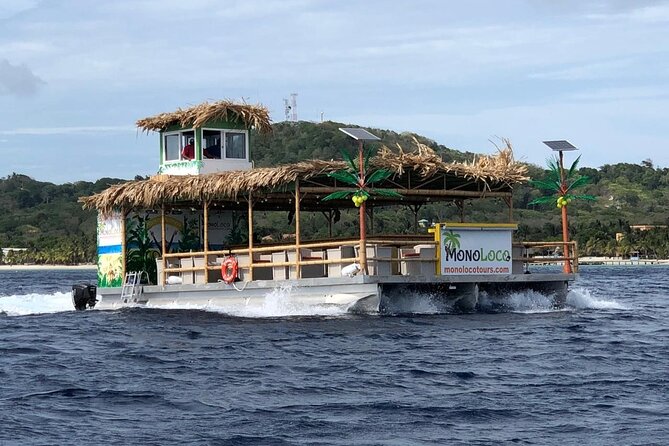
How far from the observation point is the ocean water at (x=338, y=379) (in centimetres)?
1378

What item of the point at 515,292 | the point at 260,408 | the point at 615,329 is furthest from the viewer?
the point at 515,292

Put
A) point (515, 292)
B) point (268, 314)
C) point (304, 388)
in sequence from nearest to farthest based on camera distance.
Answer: point (304, 388) → point (268, 314) → point (515, 292)

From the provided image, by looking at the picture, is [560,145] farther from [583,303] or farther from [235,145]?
[235,145]

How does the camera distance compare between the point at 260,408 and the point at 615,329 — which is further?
the point at 615,329

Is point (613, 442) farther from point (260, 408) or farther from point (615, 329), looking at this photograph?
point (615, 329)

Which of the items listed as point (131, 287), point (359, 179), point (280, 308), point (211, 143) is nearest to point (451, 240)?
point (359, 179)

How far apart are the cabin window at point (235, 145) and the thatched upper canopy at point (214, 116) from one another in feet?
1.34

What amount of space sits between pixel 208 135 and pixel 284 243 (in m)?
3.52

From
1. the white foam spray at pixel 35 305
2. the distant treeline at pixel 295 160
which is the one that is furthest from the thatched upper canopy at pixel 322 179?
the distant treeline at pixel 295 160

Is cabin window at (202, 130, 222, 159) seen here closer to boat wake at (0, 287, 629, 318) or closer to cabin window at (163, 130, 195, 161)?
cabin window at (163, 130, 195, 161)

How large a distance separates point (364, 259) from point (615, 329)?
533 cm

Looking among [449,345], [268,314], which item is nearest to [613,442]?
[449,345]

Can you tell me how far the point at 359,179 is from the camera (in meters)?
26.5

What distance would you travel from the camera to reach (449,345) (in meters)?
21.2
